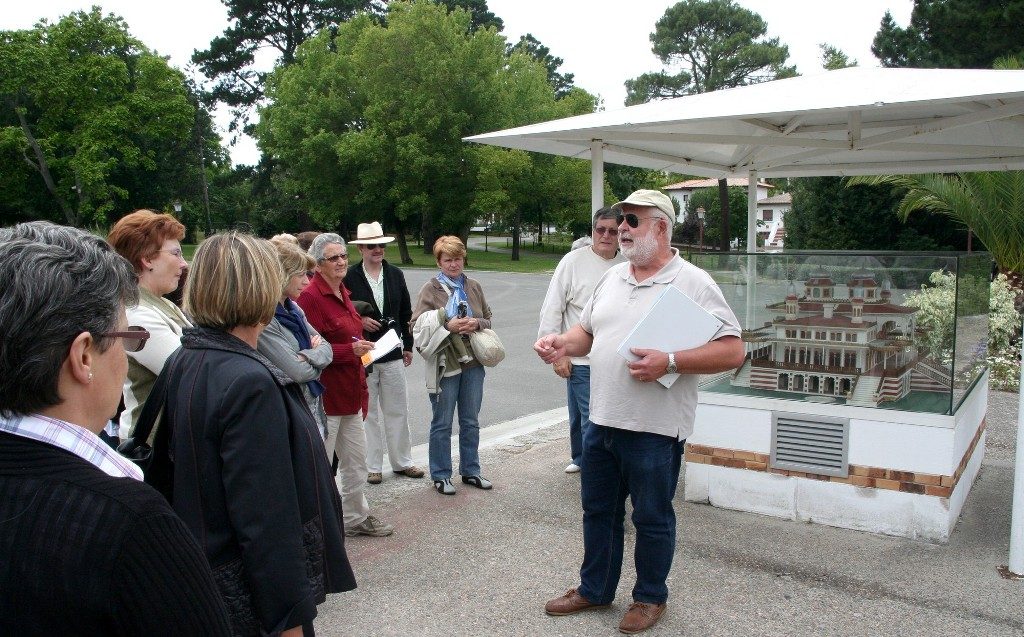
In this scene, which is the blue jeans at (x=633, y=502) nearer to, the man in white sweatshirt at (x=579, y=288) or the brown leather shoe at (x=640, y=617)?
the brown leather shoe at (x=640, y=617)

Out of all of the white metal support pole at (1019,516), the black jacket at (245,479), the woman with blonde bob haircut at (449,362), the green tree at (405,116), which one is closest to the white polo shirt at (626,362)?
the black jacket at (245,479)

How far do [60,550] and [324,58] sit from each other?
4663 cm

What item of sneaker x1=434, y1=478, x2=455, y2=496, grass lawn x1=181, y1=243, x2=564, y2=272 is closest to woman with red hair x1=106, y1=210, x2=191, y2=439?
sneaker x1=434, y1=478, x2=455, y2=496

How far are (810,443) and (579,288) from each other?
5.69 ft

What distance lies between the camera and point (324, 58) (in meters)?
44.0

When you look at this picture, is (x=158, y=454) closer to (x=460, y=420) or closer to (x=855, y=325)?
(x=460, y=420)

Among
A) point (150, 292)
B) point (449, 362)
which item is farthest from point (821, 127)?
point (150, 292)

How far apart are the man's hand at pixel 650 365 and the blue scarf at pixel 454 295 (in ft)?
7.60

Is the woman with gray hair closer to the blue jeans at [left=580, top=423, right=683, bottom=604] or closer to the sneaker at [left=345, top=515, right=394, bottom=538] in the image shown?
the blue jeans at [left=580, top=423, right=683, bottom=604]

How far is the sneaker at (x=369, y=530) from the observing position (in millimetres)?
4691

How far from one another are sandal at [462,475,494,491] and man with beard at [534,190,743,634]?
178 centimetres

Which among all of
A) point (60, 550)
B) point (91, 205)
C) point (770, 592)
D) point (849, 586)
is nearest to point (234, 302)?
point (60, 550)

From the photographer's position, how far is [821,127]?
6.63m

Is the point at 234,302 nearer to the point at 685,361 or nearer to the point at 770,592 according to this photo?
the point at 685,361
